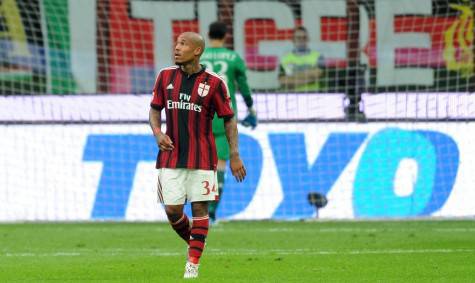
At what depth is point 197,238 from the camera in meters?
8.90

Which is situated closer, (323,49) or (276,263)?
(276,263)

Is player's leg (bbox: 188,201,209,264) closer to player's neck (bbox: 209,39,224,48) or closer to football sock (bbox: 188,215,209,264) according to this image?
football sock (bbox: 188,215,209,264)

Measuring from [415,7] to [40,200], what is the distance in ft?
19.7

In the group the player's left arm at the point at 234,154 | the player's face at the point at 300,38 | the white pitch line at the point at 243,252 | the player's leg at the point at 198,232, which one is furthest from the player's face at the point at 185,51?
the player's face at the point at 300,38

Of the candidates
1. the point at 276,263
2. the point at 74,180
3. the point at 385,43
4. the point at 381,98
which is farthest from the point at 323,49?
the point at 276,263

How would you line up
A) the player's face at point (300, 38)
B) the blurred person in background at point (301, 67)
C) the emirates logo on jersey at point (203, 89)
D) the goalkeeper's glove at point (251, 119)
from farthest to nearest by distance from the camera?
the player's face at point (300, 38) < the blurred person in background at point (301, 67) < the goalkeeper's glove at point (251, 119) < the emirates logo on jersey at point (203, 89)

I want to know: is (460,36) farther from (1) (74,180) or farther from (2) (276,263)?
(2) (276,263)

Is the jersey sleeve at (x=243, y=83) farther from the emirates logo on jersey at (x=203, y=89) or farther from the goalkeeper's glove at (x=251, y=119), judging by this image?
the emirates logo on jersey at (x=203, y=89)

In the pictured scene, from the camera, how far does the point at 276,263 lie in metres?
10.1

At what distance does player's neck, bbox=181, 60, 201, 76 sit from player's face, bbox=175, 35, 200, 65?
0.05m

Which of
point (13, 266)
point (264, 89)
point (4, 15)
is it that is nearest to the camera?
point (13, 266)

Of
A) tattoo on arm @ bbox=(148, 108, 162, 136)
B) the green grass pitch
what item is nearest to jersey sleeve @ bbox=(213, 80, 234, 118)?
tattoo on arm @ bbox=(148, 108, 162, 136)

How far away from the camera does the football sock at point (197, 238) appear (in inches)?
347

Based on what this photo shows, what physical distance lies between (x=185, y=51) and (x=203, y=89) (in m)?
0.31
